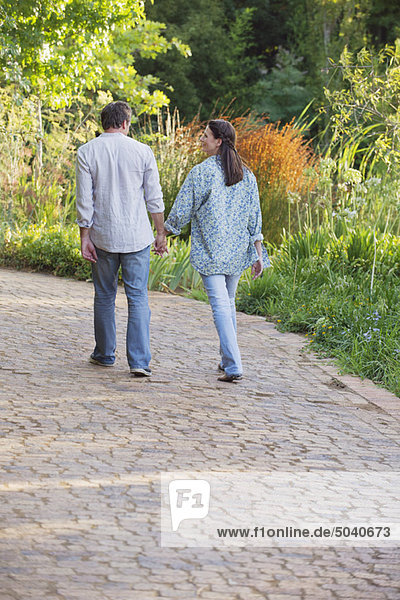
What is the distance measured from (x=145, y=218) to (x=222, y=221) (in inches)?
21.2

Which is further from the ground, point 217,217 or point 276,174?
point 217,217

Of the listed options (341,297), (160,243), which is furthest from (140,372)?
(341,297)

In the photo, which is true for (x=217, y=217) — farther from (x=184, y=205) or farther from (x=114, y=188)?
(x=114, y=188)

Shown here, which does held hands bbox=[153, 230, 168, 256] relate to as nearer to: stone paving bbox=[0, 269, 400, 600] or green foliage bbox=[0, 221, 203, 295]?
stone paving bbox=[0, 269, 400, 600]

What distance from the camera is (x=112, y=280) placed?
5957mm

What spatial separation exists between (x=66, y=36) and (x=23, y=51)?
0.70 metres

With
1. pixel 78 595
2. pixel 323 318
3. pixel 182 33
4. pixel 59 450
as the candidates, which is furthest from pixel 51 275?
pixel 182 33

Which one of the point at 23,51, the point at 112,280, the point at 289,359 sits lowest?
the point at 289,359

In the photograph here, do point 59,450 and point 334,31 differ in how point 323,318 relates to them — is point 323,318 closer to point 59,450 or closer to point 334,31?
point 59,450

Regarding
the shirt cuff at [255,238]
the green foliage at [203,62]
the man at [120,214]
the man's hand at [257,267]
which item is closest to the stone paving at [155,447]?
the man at [120,214]

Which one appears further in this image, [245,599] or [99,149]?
[99,149]

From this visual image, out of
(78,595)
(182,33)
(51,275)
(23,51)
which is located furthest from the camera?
(182,33)

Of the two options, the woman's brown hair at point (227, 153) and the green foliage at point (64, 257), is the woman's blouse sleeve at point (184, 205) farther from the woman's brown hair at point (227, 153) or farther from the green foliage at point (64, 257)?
the green foliage at point (64, 257)

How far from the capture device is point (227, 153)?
5703mm
